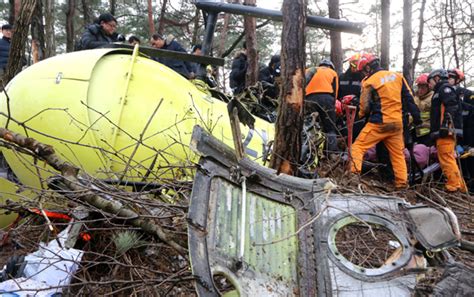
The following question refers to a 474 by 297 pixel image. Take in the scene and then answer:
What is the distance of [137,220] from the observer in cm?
262

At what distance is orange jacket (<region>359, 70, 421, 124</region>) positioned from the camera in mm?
5324

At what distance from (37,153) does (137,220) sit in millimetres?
882

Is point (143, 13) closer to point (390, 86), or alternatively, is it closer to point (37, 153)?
point (390, 86)

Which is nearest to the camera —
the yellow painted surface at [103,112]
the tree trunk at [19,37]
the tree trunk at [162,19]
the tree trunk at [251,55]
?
the yellow painted surface at [103,112]

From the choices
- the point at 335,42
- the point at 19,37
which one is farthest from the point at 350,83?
the point at 19,37

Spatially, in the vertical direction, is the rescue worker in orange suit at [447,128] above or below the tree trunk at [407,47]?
below

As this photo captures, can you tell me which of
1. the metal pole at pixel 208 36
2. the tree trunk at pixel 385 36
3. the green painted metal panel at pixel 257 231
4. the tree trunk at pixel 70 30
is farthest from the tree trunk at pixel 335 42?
the green painted metal panel at pixel 257 231

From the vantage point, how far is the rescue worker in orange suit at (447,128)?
5652mm

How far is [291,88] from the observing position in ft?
10.7

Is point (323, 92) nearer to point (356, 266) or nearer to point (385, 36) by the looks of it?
point (356, 266)

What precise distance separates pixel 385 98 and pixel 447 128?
3.52ft

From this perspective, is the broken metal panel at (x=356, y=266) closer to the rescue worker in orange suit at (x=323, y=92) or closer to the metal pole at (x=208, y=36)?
the metal pole at (x=208, y=36)

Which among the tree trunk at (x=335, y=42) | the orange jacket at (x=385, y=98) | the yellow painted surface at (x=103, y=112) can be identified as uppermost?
the tree trunk at (x=335, y=42)

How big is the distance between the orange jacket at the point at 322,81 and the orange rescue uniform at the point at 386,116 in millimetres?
576
